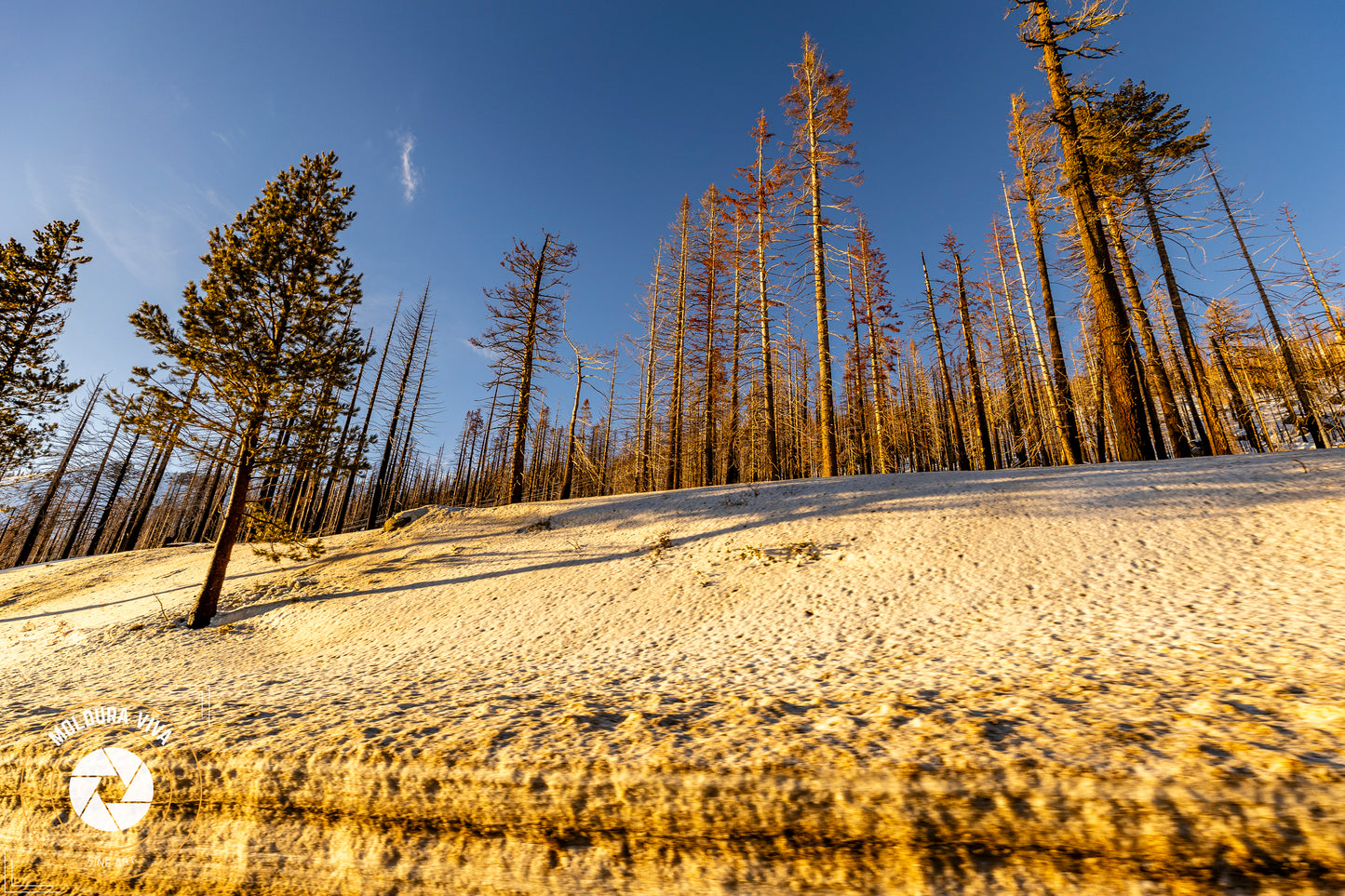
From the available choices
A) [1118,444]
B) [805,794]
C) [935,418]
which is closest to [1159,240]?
[1118,444]

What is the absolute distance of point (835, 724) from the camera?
74.7 inches

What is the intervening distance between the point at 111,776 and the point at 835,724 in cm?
325

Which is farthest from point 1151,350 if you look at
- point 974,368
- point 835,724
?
point 835,724

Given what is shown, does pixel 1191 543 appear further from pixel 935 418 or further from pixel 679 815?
pixel 935 418

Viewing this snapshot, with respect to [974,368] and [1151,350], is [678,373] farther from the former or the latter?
[1151,350]

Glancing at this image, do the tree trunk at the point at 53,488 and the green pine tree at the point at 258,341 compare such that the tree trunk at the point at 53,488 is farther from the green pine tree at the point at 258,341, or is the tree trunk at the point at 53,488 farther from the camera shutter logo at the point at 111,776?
the camera shutter logo at the point at 111,776

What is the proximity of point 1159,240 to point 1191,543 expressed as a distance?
18.9m

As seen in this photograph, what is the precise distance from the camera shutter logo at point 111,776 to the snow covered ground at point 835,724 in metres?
0.08

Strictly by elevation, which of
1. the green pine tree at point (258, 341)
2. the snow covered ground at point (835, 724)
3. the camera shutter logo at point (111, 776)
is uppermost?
the green pine tree at point (258, 341)

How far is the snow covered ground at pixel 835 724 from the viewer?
1.19 meters

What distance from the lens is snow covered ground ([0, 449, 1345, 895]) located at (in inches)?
47.0

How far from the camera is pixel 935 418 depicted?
1275 inches

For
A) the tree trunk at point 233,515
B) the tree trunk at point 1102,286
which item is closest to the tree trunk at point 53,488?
the tree trunk at point 233,515

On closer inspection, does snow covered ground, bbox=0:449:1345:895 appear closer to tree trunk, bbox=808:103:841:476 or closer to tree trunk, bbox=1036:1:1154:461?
tree trunk, bbox=1036:1:1154:461
